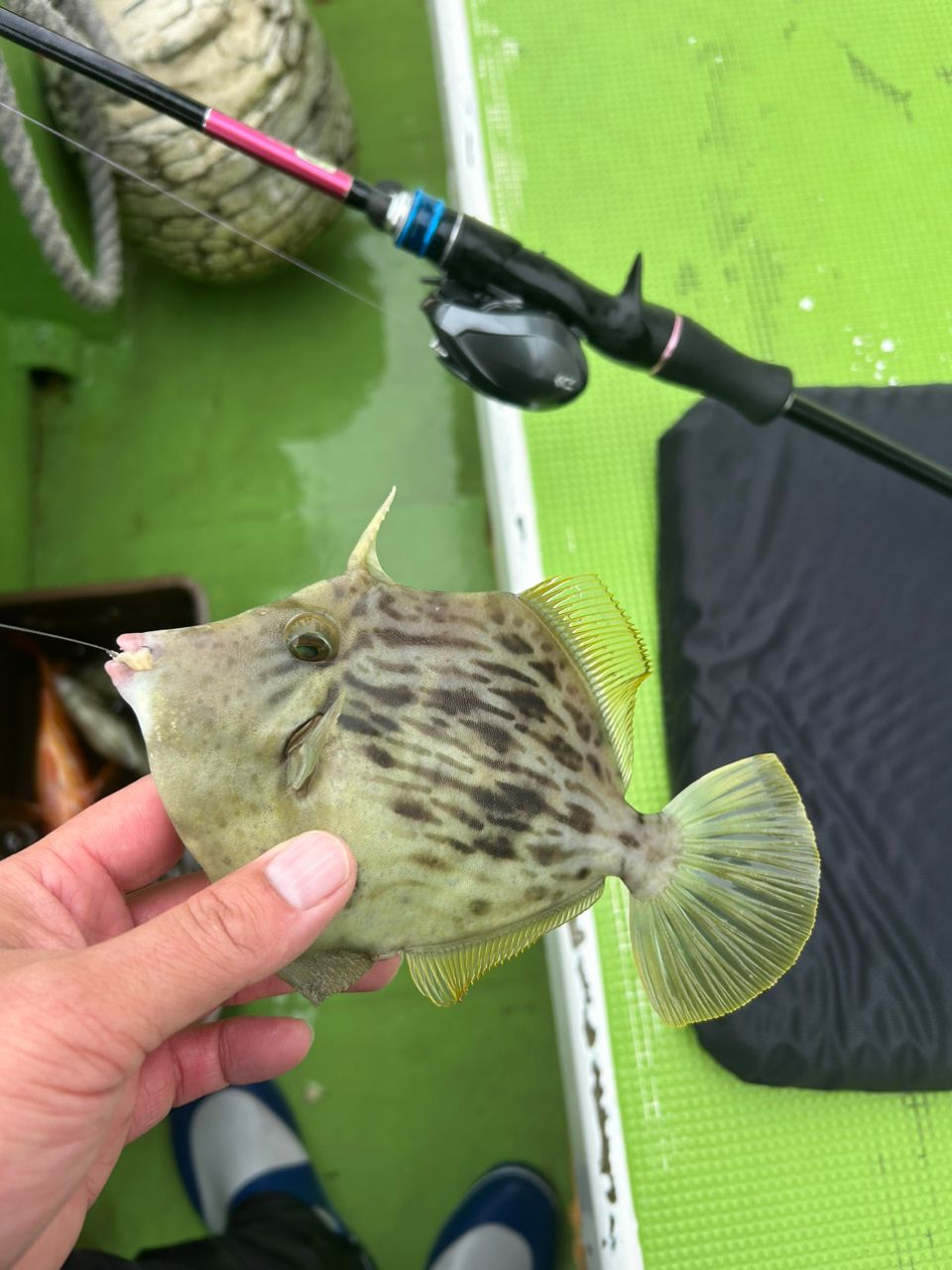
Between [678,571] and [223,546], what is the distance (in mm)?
1047

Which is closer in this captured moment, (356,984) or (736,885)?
(736,885)

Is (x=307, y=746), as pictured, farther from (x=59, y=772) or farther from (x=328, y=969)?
(x=59, y=772)

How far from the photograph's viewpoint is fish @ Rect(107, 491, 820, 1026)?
0.85 m

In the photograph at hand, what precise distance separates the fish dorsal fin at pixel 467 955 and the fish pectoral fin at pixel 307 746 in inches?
8.7

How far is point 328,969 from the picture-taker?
92 cm

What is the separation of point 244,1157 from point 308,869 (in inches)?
50.1

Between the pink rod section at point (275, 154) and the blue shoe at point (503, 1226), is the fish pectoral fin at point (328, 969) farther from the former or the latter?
the blue shoe at point (503, 1226)

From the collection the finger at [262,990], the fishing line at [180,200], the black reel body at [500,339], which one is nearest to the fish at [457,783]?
the black reel body at [500,339]

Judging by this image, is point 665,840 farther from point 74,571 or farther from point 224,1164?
point 74,571

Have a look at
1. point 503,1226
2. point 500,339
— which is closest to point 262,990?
point 503,1226

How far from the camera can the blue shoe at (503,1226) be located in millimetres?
1646

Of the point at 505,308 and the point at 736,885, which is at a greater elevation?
the point at 505,308

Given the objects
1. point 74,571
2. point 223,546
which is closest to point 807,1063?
point 223,546

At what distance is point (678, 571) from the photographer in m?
1.54
